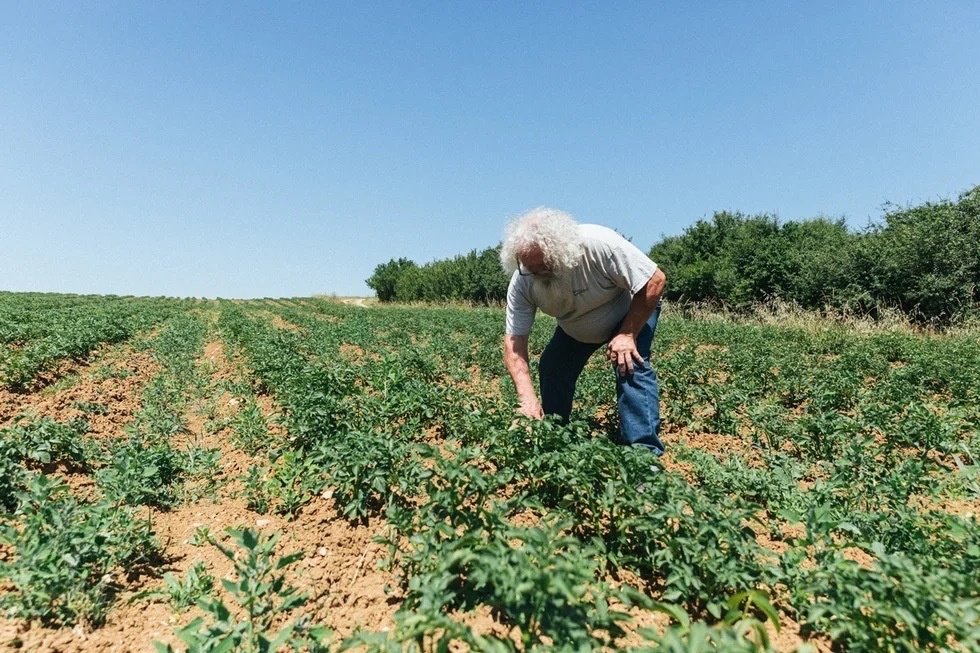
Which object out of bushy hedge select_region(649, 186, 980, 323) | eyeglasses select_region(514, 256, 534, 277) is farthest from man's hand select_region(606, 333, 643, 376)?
bushy hedge select_region(649, 186, 980, 323)

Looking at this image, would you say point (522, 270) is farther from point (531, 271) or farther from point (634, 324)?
point (634, 324)

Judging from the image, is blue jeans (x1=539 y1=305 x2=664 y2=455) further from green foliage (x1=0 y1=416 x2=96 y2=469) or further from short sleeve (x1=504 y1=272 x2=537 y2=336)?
green foliage (x1=0 y1=416 x2=96 y2=469)

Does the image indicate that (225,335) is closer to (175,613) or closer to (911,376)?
(175,613)

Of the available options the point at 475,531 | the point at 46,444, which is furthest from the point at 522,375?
the point at 46,444

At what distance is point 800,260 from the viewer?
20.3 m

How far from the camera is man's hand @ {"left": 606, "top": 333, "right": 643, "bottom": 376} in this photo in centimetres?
351

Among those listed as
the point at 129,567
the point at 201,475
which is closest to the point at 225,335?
the point at 201,475

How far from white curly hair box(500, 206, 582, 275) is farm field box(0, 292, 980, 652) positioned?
0.99m

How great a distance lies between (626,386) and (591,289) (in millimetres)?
677

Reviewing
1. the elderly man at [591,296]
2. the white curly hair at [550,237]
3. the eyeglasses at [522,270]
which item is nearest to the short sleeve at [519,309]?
the elderly man at [591,296]

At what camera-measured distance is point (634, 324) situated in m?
3.57

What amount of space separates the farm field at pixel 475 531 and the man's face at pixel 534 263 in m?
0.96

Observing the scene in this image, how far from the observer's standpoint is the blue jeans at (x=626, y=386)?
3.56 m

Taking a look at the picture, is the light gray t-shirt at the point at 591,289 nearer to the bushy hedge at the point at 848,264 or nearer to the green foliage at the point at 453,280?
the bushy hedge at the point at 848,264
